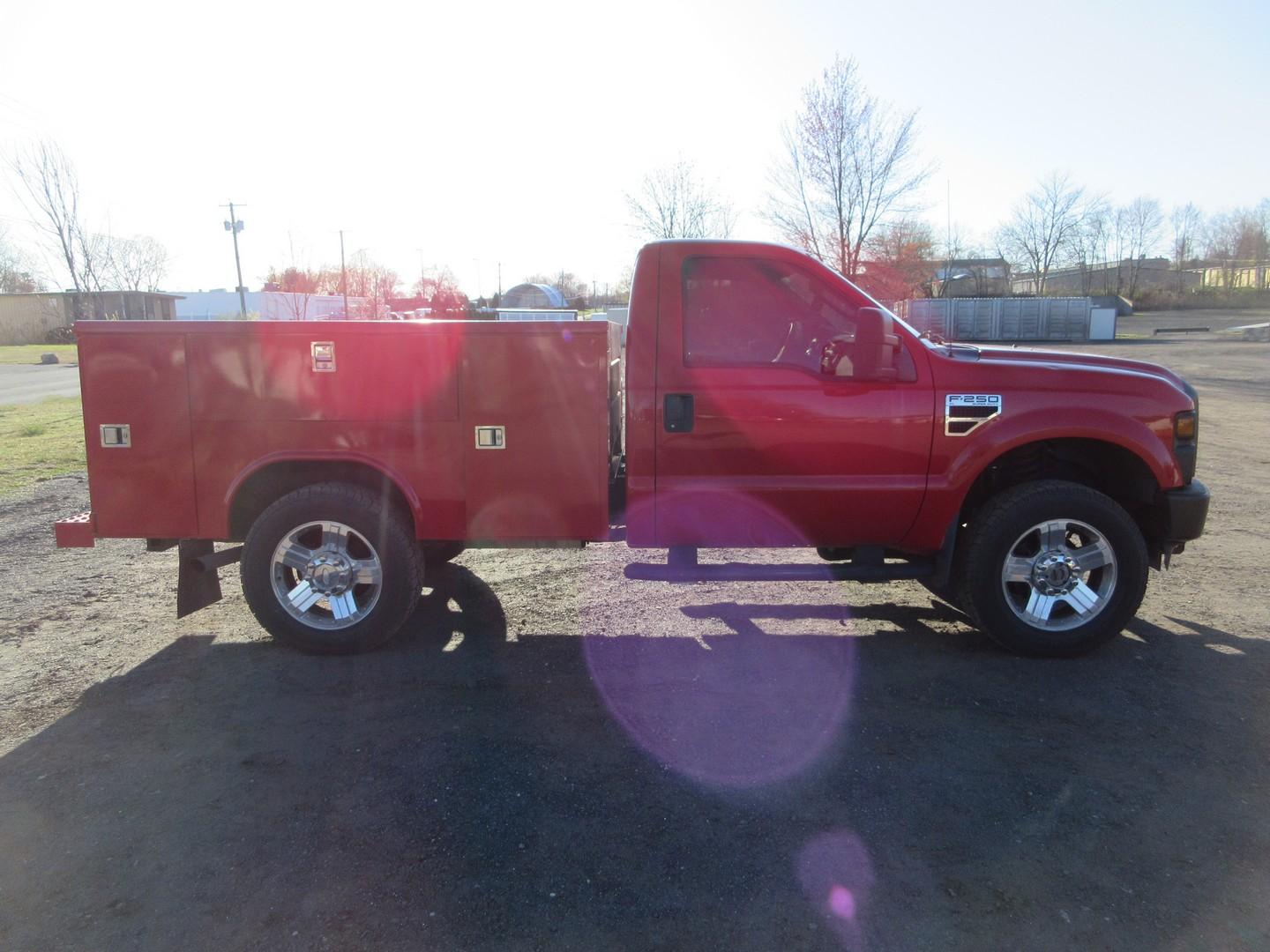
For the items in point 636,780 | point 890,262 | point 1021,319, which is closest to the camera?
point 636,780

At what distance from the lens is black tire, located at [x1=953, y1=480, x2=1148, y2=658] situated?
4652 mm

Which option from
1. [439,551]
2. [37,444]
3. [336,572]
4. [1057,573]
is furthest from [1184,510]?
[37,444]

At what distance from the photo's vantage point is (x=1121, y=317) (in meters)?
69.4

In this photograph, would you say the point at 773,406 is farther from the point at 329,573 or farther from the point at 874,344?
the point at 329,573

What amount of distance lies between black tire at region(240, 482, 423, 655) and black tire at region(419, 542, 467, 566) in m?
0.75

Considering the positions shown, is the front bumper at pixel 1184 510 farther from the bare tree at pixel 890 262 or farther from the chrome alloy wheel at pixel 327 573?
the bare tree at pixel 890 262

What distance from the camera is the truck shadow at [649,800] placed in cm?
269

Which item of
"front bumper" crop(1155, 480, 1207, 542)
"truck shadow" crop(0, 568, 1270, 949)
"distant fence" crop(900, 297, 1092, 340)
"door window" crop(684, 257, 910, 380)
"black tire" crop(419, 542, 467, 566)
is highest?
"distant fence" crop(900, 297, 1092, 340)

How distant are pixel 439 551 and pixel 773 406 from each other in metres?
2.56

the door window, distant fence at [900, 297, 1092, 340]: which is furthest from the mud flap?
distant fence at [900, 297, 1092, 340]

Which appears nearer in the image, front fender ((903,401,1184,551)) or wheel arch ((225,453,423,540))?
front fender ((903,401,1184,551))

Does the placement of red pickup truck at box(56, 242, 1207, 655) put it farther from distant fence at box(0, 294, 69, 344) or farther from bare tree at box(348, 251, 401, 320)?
distant fence at box(0, 294, 69, 344)

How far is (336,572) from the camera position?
4809 millimetres

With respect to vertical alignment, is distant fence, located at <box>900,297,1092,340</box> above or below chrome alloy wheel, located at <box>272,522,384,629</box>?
above
